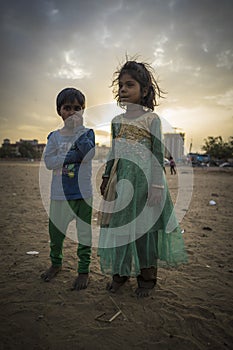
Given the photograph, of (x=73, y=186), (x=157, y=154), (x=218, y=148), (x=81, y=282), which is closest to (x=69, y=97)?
(x=73, y=186)

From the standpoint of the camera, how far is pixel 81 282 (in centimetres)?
235

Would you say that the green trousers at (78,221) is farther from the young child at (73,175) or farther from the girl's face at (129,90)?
the girl's face at (129,90)

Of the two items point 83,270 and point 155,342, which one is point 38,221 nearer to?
point 83,270

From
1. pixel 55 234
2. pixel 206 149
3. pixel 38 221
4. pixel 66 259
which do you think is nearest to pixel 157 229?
pixel 55 234

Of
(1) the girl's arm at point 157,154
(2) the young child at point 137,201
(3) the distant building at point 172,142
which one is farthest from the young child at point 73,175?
(3) the distant building at point 172,142

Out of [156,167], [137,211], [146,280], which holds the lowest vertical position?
[146,280]

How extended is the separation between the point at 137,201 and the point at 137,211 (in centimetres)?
9

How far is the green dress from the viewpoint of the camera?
218cm

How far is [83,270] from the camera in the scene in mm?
2418

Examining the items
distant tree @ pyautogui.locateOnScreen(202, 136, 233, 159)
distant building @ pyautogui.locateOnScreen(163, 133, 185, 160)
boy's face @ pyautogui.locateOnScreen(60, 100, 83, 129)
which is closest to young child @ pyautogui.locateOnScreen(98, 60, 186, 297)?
distant building @ pyautogui.locateOnScreen(163, 133, 185, 160)

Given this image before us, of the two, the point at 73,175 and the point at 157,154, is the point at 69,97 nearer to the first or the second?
the point at 73,175

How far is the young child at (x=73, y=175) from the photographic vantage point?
2.36 metres

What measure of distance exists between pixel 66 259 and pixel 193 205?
4973 millimetres

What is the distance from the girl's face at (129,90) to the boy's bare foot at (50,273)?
183 cm
